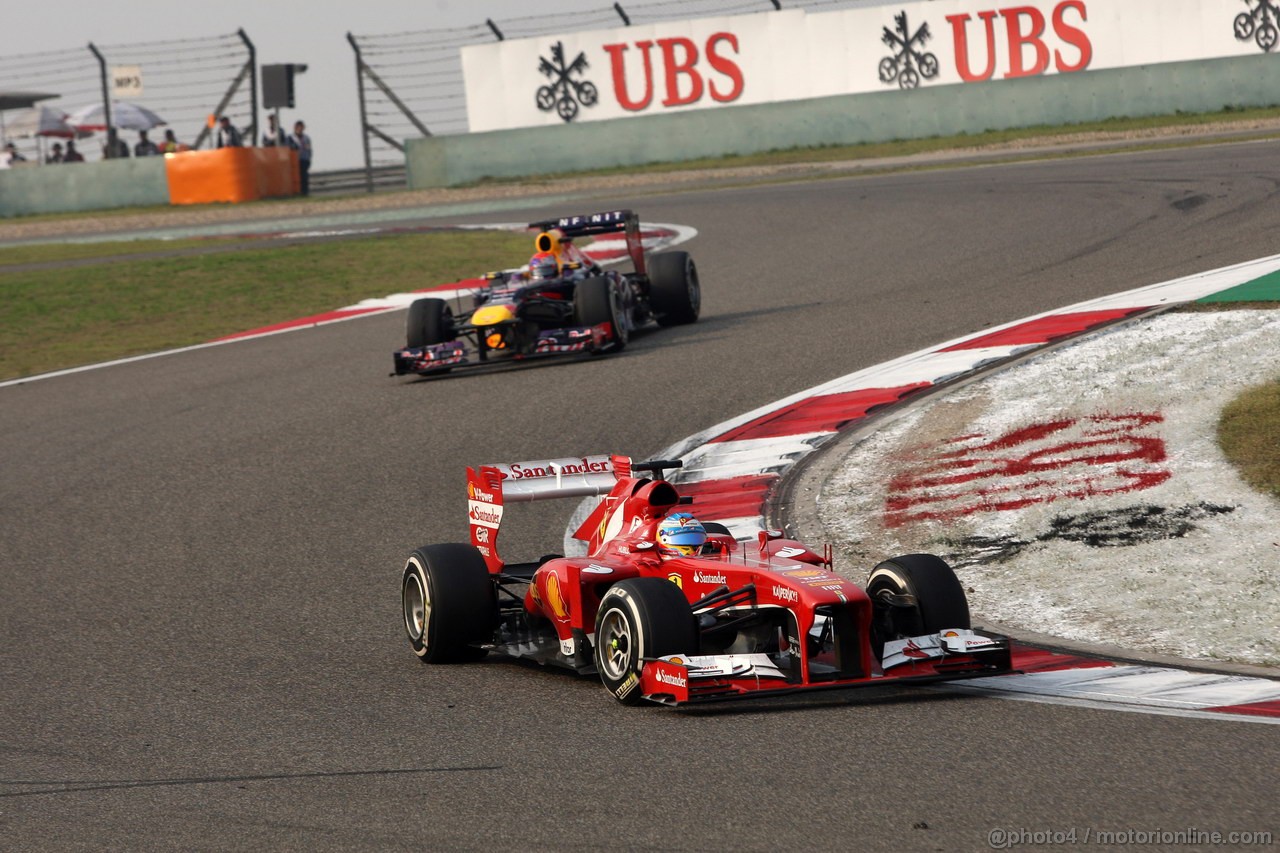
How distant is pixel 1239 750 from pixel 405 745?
2739mm

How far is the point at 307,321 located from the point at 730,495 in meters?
10.3

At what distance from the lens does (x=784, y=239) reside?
2138 centimetres

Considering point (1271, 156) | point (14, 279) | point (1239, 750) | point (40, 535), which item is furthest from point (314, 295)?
point (1239, 750)

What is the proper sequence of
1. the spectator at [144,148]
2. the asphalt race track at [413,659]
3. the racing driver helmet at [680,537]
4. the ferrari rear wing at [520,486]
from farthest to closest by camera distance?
the spectator at [144,148] < the ferrari rear wing at [520,486] < the racing driver helmet at [680,537] < the asphalt race track at [413,659]

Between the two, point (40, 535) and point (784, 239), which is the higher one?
point (784, 239)

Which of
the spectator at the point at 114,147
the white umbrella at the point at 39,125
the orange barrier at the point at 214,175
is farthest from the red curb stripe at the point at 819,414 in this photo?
the white umbrella at the point at 39,125

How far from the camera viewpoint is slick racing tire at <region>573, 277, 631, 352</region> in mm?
14688

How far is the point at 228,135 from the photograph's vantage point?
3650 cm

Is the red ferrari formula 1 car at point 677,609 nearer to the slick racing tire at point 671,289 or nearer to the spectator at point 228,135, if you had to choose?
the slick racing tire at point 671,289

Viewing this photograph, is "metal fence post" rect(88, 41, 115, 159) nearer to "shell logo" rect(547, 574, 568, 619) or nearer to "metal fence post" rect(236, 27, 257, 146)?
"metal fence post" rect(236, 27, 257, 146)

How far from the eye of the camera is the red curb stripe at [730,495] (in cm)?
911

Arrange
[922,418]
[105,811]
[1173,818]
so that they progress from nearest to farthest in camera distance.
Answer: [1173,818] → [105,811] → [922,418]

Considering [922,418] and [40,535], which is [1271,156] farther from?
[40,535]

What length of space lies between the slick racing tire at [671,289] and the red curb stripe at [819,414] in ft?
14.3
